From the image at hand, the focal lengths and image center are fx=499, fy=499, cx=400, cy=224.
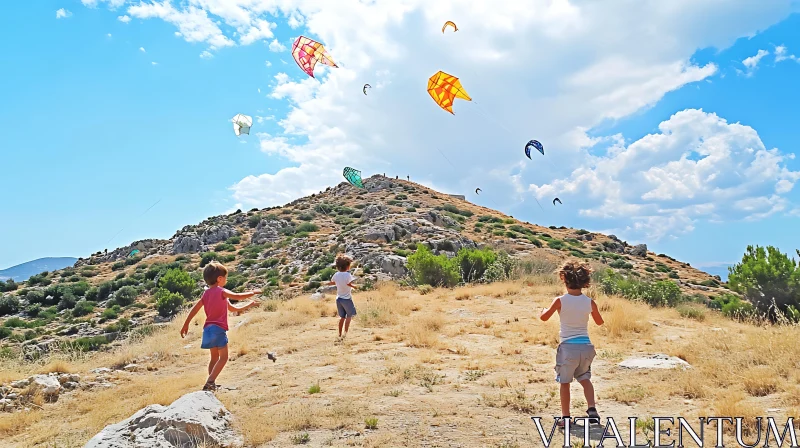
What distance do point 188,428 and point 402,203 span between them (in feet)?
150

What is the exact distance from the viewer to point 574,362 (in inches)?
201

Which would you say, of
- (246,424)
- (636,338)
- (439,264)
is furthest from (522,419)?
(439,264)

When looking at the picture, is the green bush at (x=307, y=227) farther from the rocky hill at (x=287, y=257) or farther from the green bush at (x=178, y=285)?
the green bush at (x=178, y=285)

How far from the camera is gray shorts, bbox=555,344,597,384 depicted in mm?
5094

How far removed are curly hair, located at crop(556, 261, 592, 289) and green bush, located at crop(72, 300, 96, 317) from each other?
34922 mm

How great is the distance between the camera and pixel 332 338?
11164 mm

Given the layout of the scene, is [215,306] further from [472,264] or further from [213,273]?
[472,264]

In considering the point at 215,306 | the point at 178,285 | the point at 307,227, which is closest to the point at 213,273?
the point at 215,306

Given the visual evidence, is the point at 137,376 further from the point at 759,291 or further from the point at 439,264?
the point at 759,291

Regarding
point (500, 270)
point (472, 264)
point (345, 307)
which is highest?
point (472, 264)

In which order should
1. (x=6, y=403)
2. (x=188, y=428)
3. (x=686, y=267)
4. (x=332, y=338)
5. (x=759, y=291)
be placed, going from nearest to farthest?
(x=188, y=428), (x=6, y=403), (x=332, y=338), (x=759, y=291), (x=686, y=267)

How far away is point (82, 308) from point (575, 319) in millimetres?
35482

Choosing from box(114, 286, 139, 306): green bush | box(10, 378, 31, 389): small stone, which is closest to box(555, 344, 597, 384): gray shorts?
box(10, 378, 31, 389): small stone

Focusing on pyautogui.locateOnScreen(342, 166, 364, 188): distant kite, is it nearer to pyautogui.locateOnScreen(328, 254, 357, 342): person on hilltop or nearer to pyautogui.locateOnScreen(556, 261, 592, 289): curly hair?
pyautogui.locateOnScreen(328, 254, 357, 342): person on hilltop
